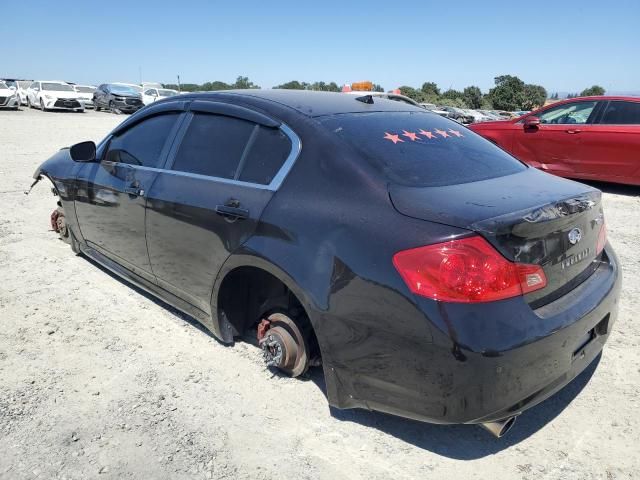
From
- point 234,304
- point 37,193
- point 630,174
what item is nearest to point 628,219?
point 630,174

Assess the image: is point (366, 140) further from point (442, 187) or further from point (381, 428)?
point (381, 428)

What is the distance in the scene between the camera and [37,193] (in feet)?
23.8

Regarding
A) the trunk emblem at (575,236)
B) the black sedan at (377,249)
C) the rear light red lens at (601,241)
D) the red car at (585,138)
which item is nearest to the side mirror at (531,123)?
the red car at (585,138)

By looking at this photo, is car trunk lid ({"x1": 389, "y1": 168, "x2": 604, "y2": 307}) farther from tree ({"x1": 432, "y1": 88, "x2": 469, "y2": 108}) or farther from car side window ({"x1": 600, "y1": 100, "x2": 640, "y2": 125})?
tree ({"x1": 432, "y1": 88, "x2": 469, "y2": 108})

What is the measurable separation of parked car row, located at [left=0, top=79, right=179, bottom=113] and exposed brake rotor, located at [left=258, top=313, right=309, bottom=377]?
1008 inches

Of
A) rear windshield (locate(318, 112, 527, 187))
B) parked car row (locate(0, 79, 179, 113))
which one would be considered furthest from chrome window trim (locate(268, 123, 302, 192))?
parked car row (locate(0, 79, 179, 113))

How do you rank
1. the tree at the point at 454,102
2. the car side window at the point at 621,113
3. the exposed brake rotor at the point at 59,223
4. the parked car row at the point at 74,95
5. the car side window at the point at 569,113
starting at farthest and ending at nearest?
the tree at the point at 454,102
the parked car row at the point at 74,95
the car side window at the point at 569,113
the car side window at the point at 621,113
the exposed brake rotor at the point at 59,223

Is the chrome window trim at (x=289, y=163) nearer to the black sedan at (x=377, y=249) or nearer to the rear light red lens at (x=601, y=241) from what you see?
the black sedan at (x=377, y=249)

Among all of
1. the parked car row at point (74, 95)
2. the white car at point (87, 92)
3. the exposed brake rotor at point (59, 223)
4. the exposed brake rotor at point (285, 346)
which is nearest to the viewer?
the exposed brake rotor at point (285, 346)

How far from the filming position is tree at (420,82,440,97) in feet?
219

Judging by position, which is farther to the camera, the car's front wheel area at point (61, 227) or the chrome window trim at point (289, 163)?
the car's front wheel area at point (61, 227)

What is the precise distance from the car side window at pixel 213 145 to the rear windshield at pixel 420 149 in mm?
558

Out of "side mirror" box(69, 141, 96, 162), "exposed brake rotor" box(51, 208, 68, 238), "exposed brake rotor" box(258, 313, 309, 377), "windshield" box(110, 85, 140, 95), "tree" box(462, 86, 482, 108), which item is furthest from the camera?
"tree" box(462, 86, 482, 108)

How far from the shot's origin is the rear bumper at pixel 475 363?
73.7 inches
